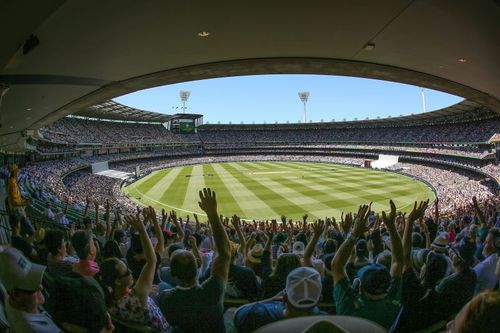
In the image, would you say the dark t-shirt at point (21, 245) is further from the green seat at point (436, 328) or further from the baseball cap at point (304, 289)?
the green seat at point (436, 328)

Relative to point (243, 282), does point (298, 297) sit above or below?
above

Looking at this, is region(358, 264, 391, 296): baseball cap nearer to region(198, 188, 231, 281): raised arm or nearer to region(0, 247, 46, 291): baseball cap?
region(198, 188, 231, 281): raised arm

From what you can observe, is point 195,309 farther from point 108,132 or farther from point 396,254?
point 108,132

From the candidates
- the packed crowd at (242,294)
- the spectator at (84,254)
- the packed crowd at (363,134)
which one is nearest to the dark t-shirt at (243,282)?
the packed crowd at (242,294)

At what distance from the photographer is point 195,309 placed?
234 cm

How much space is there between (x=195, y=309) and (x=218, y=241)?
1.96 feet

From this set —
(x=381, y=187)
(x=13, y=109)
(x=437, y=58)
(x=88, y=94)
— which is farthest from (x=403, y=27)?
(x=381, y=187)

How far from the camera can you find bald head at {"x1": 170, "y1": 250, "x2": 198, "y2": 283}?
2404 mm

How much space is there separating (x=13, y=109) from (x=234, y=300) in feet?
26.7

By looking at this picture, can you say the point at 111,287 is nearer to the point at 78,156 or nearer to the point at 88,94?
the point at 88,94

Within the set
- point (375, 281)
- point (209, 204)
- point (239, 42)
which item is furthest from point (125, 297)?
point (239, 42)

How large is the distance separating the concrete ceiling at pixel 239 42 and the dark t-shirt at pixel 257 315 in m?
2.61

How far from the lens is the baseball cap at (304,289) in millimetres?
2035

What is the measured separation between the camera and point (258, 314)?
2.27 metres
